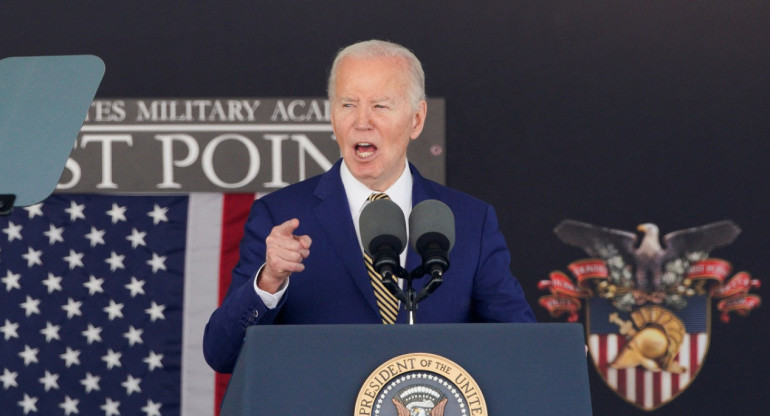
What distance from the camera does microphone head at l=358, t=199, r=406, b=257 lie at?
2.00 metres

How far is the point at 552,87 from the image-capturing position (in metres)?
4.43

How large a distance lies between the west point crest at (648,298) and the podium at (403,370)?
2495 mm

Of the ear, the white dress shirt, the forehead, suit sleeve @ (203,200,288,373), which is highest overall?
A: the forehead

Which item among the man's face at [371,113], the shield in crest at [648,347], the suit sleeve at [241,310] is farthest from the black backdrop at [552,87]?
the suit sleeve at [241,310]

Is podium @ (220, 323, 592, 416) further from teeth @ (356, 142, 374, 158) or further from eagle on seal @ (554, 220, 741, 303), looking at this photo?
eagle on seal @ (554, 220, 741, 303)

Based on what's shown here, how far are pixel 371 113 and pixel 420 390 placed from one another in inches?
37.3

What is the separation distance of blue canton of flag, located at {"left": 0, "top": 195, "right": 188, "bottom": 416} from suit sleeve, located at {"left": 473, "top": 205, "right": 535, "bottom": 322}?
195 cm

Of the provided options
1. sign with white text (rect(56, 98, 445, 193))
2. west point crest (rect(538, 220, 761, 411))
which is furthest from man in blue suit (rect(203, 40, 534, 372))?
west point crest (rect(538, 220, 761, 411))

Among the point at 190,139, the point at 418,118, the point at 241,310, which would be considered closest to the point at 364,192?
the point at 418,118

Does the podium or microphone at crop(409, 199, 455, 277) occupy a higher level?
microphone at crop(409, 199, 455, 277)

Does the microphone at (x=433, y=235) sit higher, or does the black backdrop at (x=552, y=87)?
the black backdrop at (x=552, y=87)

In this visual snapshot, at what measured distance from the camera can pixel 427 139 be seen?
4348 millimetres

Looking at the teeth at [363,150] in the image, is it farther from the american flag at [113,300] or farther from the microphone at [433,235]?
the american flag at [113,300]

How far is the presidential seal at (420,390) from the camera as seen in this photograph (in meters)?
1.86
